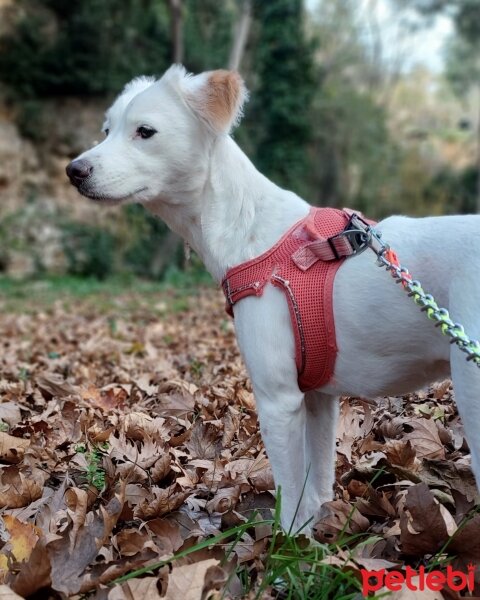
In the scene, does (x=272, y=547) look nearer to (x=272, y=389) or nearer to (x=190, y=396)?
(x=272, y=389)

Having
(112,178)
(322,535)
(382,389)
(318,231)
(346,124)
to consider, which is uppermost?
(346,124)

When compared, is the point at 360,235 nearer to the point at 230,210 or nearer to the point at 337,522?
the point at 230,210

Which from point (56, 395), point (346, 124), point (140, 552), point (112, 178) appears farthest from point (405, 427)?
point (346, 124)

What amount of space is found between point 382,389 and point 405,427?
1042mm

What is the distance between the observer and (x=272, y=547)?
2.00m

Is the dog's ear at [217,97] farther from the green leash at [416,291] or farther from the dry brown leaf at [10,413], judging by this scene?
the dry brown leaf at [10,413]

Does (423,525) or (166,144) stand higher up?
(166,144)

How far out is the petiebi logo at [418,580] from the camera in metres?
1.83

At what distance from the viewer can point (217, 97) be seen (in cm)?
261

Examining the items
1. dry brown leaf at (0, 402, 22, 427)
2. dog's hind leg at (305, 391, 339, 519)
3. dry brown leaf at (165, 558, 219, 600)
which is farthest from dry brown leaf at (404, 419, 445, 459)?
dry brown leaf at (0, 402, 22, 427)

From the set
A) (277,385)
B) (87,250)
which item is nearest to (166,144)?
(277,385)

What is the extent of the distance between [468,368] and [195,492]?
4.39ft

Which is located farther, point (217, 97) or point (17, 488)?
point (17, 488)

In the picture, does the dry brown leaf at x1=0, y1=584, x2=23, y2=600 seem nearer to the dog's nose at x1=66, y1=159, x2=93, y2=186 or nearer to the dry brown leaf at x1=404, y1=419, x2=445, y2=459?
the dog's nose at x1=66, y1=159, x2=93, y2=186
